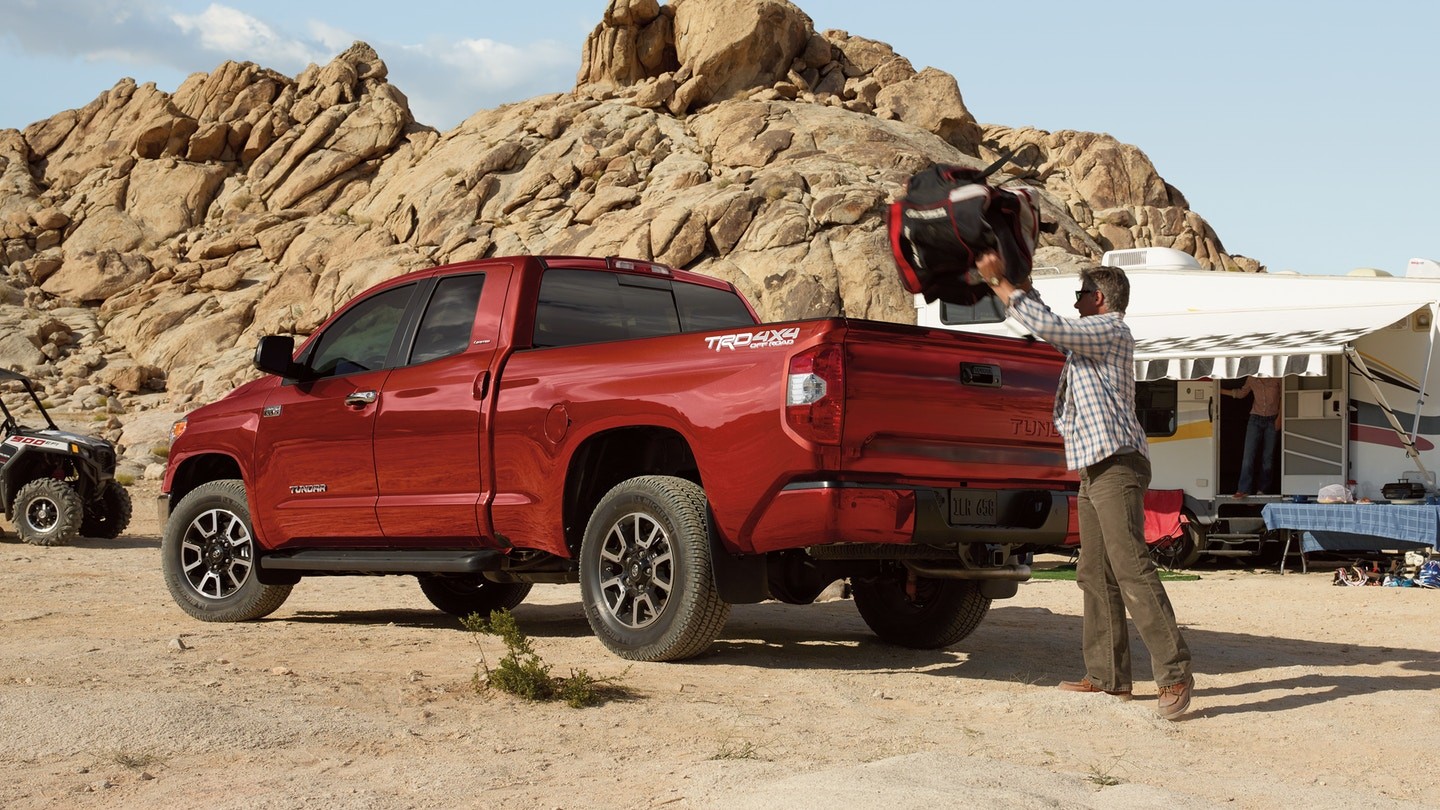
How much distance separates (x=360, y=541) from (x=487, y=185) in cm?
3670

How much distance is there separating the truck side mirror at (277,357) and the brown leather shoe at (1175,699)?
5075 millimetres

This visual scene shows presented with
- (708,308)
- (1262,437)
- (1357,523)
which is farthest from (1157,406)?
(708,308)

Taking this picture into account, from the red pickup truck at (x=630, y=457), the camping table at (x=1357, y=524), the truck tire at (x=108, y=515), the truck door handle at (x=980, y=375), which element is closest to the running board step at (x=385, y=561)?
the red pickup truck at (x=630, y=457)

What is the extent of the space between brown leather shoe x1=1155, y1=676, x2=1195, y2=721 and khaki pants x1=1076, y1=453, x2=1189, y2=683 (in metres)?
0.03

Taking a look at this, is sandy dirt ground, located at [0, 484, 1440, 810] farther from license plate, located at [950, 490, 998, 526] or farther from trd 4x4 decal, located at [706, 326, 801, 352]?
trd 4x4 decal, located at [706, 326, 801, 352]

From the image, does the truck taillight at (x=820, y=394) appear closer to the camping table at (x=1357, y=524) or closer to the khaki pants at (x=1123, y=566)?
the khaki pants at (x=1123, y=566)

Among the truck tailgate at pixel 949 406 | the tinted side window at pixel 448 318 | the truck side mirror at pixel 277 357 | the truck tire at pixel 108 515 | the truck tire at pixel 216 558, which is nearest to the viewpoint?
the truck tailgate at pixel 949 406

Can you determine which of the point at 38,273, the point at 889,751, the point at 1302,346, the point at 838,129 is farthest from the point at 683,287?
the point at 38,273

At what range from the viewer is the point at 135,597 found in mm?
10586

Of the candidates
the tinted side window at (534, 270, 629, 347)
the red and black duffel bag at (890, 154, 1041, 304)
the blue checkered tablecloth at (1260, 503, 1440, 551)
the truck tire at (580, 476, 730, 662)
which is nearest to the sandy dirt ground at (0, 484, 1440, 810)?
the truck tire at (580, 476, 730, 662)

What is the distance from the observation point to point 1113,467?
20.6 feet

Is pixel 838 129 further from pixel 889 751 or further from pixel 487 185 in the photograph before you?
pixel 889 751

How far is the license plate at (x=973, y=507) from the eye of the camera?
6602 mm

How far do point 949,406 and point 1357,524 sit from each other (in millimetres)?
9867
